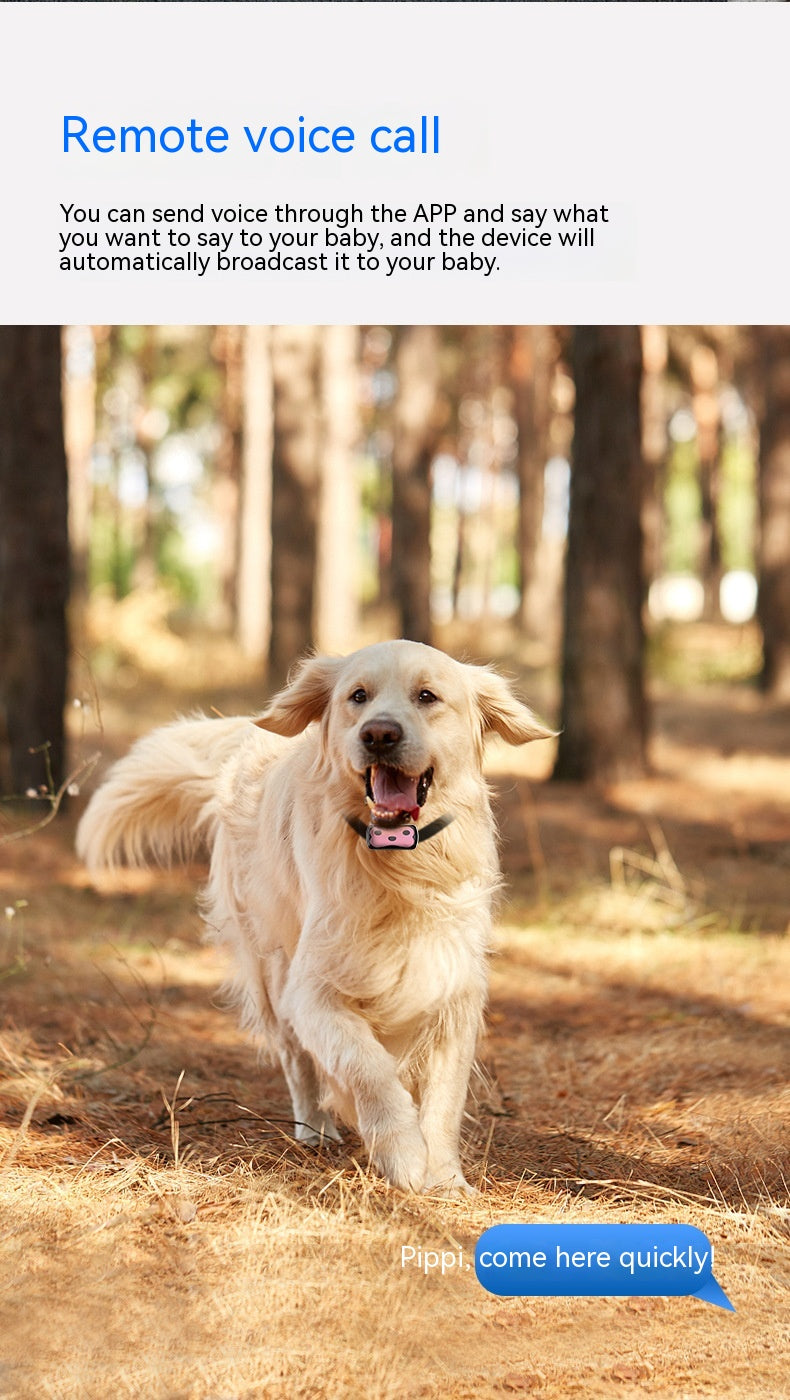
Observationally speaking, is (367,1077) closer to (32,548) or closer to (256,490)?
(32,548)

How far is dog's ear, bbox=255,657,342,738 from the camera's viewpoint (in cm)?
417

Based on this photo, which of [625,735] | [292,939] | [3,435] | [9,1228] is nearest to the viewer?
[9,1228]

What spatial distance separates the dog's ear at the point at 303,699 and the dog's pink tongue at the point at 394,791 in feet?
1.33

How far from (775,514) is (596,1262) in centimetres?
1390

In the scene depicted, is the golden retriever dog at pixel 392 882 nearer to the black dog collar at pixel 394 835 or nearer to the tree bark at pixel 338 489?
the black dog collar at pixel 394 835

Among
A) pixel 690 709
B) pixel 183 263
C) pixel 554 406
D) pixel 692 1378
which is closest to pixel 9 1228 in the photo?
pixel 692 1378

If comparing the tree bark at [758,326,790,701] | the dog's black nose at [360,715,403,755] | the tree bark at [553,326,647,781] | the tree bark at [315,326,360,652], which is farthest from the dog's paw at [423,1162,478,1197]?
the tree bark at [315,326,360,652]

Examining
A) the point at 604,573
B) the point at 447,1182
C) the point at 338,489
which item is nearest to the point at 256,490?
the point at 338,489

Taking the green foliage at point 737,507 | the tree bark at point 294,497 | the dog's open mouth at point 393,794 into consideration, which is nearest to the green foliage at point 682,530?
the green foliage at point 737,507

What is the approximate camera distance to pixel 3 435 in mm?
9039

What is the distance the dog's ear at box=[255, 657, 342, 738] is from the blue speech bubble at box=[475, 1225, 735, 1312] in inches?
64.6

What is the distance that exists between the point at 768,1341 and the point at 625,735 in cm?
787

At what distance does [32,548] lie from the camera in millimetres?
9008

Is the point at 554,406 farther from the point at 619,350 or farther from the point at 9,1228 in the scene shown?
Result: the point at 9,1228
